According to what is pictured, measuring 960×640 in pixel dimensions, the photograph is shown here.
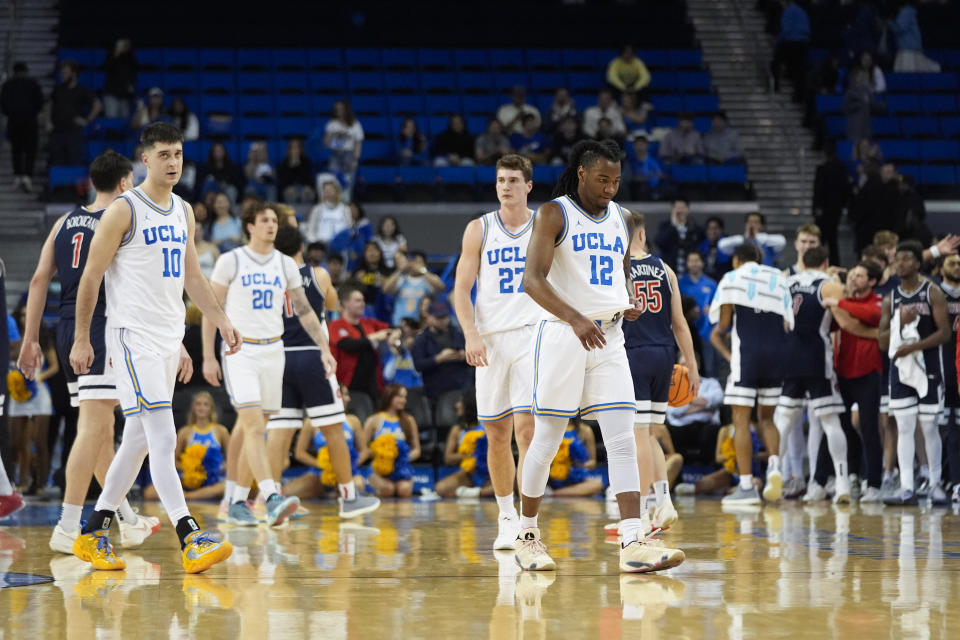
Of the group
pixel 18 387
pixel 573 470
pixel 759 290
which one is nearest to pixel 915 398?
pixel 759 290

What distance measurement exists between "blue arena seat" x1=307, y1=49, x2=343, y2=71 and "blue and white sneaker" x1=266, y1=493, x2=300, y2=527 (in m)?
12.1

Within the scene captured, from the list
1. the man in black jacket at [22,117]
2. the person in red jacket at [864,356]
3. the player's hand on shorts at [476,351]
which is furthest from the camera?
the man in black jacket at [22,117]

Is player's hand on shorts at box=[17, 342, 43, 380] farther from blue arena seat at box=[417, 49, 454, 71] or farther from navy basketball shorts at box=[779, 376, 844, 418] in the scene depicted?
blue arena seat at box=[417, 49, 454, 71]

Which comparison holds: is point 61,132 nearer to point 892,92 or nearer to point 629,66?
point 629,66

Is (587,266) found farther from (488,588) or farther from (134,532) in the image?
(134,532)

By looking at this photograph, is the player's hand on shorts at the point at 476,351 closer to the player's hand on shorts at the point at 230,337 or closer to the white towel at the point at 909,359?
the player's hand on shorts at the point at 230,337

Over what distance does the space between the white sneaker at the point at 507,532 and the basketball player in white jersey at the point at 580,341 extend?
2.53 ft

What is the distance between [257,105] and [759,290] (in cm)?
996

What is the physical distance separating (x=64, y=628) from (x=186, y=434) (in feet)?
21.5

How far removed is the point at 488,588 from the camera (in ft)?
17.3

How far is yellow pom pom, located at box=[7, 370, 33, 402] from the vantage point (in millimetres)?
11289

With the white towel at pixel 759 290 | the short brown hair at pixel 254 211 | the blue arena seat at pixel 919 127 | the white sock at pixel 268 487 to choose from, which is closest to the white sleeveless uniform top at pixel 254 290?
the short brown hair at pixel 254 211

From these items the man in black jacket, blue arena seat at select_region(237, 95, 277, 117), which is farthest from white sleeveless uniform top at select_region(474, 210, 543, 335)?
blue arena seat at select_region(237, 95, 277, 117)

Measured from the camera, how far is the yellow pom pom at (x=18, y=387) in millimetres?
11289
